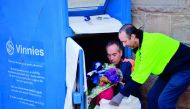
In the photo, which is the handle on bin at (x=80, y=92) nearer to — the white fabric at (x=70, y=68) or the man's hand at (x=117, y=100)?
the white fabric at (x=70, y=68)

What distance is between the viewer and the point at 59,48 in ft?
14.7

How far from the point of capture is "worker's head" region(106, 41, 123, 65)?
477 cm

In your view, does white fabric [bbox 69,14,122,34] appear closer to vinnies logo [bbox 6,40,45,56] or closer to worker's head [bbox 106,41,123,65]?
worker's head [bbox 106,41,123,65]

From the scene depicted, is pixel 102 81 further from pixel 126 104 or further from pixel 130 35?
pixel 130 35

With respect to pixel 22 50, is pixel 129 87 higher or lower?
lower

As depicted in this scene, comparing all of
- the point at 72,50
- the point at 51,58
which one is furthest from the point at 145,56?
the point at 51,58

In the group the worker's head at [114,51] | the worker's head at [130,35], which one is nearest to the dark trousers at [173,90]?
the worker's head at [130,35]

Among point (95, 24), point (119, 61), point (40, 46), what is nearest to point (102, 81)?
point (119, 61)

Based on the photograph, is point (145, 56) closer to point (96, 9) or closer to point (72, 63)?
point (72, 63)

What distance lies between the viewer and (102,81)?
4660 millimetres

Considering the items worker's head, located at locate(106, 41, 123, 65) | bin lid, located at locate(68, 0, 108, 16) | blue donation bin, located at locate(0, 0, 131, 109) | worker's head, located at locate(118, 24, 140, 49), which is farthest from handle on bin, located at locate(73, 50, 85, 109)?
bin lid, located at locate(68, 0, 108, 16)

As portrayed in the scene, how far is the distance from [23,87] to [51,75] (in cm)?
46

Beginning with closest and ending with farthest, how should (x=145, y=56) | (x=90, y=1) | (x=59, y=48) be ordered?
(x=145, y=56) → (x=59, y=48) → (x=90, y=1)

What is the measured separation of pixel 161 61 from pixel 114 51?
0.65 m
